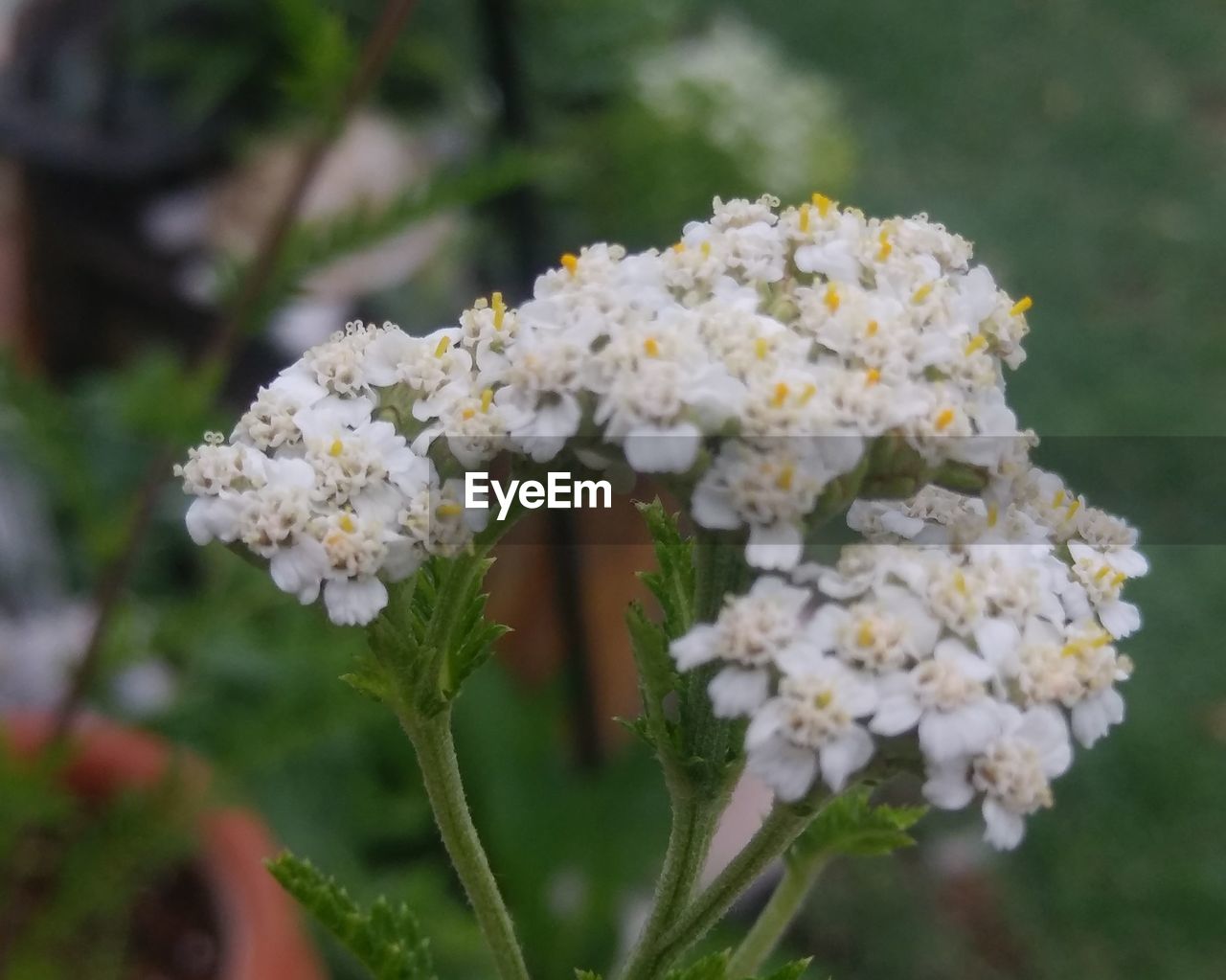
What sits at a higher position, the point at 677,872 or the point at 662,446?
the point at 662,446

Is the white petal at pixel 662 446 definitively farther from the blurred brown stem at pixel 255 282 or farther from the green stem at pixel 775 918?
the blurred brown stem at pixel 255 282

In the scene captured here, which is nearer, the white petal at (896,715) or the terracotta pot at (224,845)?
the white petal at (896,715)

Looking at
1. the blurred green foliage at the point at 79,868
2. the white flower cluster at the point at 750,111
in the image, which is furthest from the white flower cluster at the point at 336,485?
the white flower cluster at the point at 750,111

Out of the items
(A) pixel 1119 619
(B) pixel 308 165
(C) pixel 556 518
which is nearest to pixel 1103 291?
(C) pixel 556 518

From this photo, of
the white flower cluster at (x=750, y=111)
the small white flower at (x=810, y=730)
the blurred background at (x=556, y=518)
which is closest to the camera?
the small white flower at (x=810, y=730)

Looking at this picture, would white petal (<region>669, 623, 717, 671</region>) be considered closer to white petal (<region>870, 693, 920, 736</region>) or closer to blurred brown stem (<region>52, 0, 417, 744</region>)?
white petal (<region>870, 693, 920, 736</region>)

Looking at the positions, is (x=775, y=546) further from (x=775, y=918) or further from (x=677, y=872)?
(x=775, y=918)
